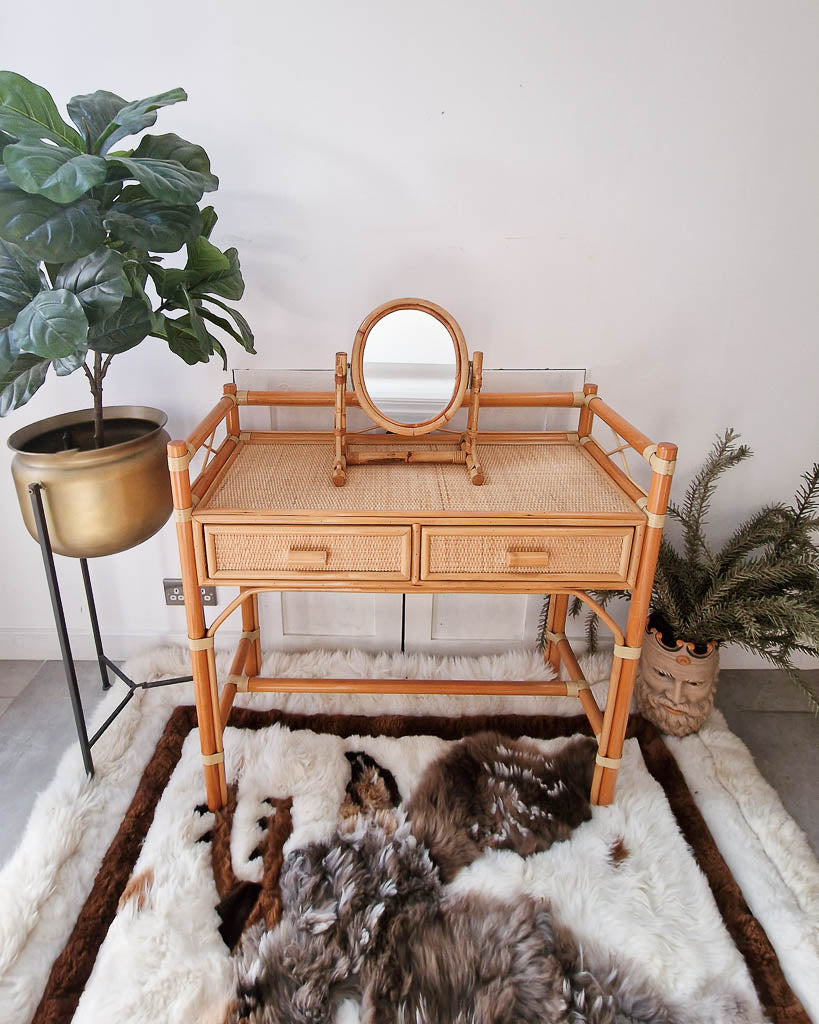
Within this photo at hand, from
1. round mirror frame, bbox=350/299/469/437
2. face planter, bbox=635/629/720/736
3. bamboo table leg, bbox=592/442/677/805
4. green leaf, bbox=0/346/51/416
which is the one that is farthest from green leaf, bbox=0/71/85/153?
face planter, bbox=635/629/720/736

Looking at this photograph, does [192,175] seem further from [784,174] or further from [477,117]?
[784,174]

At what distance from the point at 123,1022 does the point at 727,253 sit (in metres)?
2.00

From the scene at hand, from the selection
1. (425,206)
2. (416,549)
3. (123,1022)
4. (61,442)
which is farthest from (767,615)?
(61,442)

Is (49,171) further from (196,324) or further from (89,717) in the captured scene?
(89,717)

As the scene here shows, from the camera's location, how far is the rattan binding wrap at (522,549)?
1321 millimetres

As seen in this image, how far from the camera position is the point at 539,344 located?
5.67 feet

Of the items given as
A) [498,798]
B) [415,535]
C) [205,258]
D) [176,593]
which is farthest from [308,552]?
[176,593]

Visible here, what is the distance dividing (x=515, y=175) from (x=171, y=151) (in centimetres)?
77

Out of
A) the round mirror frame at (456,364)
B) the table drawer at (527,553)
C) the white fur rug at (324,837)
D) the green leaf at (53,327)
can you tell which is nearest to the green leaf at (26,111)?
the green leaf at (53,327)

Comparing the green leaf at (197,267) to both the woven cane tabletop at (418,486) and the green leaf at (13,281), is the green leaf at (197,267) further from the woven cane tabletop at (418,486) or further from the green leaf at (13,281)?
the woven cane tabletop at (418,486)

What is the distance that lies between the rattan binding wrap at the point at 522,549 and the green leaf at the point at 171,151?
847mm

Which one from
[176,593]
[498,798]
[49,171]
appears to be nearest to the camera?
[49,171]

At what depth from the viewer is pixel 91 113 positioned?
1.20 m

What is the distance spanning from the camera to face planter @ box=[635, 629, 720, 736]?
1.70 meters
